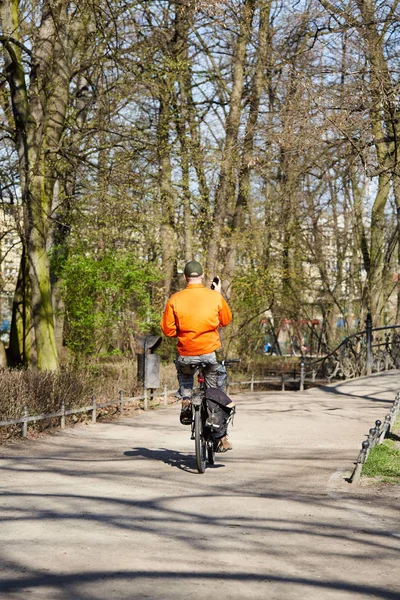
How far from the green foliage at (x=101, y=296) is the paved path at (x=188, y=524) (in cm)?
866

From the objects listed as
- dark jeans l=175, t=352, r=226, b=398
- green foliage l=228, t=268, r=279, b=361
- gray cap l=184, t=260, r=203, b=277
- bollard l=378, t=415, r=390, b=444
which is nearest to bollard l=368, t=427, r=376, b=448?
bollard l=378, t=415, r=390, b=444

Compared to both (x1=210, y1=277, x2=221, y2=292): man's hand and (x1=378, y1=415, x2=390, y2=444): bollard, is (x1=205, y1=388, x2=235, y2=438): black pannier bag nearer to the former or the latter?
(x1=210, y1=277, x2=221, y2=292): man's hand

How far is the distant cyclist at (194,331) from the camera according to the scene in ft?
34.3

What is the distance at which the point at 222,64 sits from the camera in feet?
103

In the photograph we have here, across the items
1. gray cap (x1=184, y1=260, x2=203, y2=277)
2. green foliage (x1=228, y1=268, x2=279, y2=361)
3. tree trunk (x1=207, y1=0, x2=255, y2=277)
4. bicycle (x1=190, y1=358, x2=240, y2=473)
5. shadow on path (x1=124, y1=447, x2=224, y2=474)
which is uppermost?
tree trunk (x1=207, y1=0, x2=255, y2=277)

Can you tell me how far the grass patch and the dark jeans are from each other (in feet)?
5.98

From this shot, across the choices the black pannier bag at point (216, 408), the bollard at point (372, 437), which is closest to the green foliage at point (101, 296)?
the bollard at point (372, 437)

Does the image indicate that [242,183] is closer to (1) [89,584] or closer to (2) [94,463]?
(2) [94,463]

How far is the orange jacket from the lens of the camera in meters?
10.5

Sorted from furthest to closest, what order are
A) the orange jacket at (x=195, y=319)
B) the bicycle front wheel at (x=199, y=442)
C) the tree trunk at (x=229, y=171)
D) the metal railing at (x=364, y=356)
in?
the metal railing at (x=364, y=356)
the tree trunk at (x=229, y=171)
the orange jacket at (x=195, y=319)
the bicycle front wheel at (x=199, y=442)

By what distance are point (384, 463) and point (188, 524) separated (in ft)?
13.6

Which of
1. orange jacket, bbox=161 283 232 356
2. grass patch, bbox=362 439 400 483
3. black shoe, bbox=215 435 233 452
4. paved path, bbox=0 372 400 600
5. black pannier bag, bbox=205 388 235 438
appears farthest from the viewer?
black shoe, bbox=215 435 233 452

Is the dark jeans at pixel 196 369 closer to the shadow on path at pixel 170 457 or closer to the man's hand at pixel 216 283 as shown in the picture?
the man's hand at pixel 216 283

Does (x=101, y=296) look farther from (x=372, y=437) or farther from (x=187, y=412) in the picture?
(x=187, y=412)
